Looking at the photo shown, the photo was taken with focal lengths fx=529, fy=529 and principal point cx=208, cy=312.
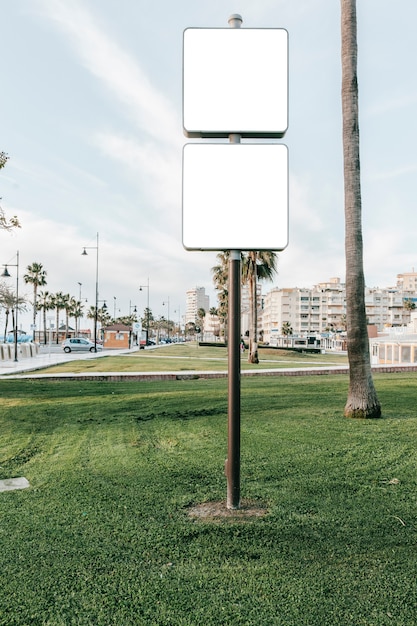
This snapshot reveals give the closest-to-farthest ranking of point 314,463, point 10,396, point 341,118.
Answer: point 314,463
point 341,118
point 10,396

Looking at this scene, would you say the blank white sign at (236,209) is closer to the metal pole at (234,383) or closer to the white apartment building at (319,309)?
the metal pole at (234,383)

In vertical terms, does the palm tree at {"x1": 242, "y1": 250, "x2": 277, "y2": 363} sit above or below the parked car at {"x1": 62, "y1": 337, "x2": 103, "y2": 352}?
above

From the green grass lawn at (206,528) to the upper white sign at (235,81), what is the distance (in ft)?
10.3

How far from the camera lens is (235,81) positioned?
4199mm

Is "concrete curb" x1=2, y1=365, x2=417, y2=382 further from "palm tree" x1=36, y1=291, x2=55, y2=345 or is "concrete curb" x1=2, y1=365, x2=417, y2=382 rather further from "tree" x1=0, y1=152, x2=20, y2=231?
"palm tree" x1=36, y1=291, x2=55, y2=345

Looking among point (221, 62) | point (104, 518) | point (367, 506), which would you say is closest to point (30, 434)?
point (104, 518)

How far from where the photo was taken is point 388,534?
3900 millimetres

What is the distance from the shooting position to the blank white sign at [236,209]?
4102mm

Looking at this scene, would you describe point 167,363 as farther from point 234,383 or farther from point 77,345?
point 234,383

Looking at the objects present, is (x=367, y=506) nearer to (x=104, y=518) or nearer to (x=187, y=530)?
(x=187, y=530)

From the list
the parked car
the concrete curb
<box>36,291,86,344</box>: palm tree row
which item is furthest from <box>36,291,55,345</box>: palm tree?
the concrete curb

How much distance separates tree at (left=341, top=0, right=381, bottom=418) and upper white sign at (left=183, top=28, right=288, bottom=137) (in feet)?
16.9

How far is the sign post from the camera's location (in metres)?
4.11

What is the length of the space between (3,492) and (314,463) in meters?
3.33
